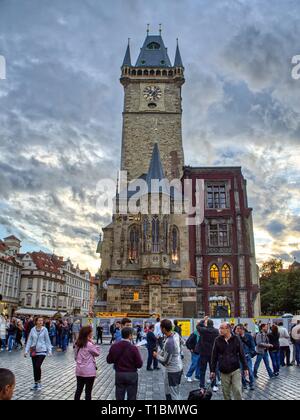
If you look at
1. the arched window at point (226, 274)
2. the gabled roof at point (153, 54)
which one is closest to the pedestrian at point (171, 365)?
the arched window at point (226, 274)

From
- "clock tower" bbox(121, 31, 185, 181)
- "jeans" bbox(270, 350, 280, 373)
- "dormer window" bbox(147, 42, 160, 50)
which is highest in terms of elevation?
"dormer window" bbox(147, 42, 160, 50)

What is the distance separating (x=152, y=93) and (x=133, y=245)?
21.8m

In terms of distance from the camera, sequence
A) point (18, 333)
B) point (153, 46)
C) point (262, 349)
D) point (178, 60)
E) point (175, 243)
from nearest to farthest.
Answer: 1. point (262, 349)
2. point (18, 333)
3. point (175, 243)
4. point (178, 60)
5. point (153, 46)

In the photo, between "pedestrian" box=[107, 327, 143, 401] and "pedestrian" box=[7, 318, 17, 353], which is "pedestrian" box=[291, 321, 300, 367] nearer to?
"pedestrian" box=[107, 327, 143, 401]

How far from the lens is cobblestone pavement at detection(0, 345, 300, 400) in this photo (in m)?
8.91

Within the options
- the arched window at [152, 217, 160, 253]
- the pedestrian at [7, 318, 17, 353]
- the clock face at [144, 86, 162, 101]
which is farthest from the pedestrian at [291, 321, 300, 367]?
the clock face at [144, 86, 162, 101]

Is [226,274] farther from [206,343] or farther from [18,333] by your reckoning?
[206,343]

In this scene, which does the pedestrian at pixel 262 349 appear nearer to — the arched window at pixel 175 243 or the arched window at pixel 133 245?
the arched window at pixel 175 243

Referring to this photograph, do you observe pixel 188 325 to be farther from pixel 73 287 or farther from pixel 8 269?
pixel 73 287

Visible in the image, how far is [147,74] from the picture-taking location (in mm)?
50062

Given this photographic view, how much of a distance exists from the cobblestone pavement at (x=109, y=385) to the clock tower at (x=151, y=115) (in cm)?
3399

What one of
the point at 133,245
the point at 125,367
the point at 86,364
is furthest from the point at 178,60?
the point at 125,367

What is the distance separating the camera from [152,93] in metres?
49.5

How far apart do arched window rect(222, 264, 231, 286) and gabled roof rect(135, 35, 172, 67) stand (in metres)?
28.0
